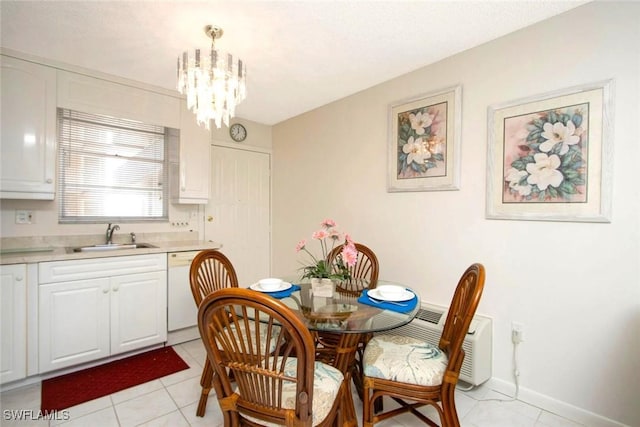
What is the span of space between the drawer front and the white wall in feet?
6.63

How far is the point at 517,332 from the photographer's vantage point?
2.04m

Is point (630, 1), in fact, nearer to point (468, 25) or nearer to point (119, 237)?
point (468, 25)

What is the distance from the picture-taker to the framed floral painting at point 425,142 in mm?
2365

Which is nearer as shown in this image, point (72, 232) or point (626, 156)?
point (626, 156)

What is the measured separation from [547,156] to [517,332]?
1174 mm

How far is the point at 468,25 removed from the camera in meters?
1.99

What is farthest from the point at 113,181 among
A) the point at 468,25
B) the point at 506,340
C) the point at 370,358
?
the point at 506,340

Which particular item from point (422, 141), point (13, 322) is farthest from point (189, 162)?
point (422, 141)

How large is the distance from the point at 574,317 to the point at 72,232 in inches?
153

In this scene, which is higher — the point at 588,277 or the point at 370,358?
the point at 588,277

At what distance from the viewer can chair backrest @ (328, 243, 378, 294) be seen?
2.17m

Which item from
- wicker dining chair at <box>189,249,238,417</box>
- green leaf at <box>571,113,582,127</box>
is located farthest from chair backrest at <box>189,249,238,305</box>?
green leaf at <box>571,113,582,127</box>

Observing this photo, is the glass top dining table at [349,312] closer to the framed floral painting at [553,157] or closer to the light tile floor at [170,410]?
the light tile floor at [170,410]

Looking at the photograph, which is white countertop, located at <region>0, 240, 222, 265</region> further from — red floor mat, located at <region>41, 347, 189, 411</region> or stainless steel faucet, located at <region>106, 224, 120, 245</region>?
red floor mat, located at <region>41, 347, 189, 411</region>
